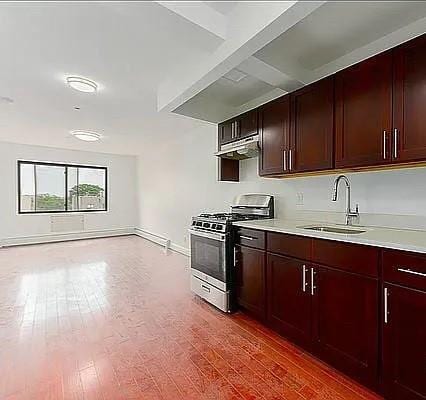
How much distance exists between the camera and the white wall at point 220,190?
215 centimetres

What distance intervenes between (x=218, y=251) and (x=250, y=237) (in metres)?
0.48

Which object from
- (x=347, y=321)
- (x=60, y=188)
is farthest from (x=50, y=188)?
(x=347, y=321)

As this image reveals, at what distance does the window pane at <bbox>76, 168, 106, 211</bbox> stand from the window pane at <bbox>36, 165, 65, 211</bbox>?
0.45 metres

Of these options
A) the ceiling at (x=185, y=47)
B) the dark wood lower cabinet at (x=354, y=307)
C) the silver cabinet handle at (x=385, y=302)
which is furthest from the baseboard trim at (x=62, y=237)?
the silver cabinet handle at (x=385, y=302)

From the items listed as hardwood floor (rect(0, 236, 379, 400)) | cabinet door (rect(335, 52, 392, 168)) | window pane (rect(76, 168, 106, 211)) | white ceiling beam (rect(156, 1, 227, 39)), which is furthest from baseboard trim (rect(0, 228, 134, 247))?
cabinet door (rect(335, 52, 392, 168))

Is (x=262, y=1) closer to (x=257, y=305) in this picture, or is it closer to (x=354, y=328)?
(x=354, y=328)

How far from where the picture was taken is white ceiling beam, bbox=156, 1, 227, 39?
1.70 metres

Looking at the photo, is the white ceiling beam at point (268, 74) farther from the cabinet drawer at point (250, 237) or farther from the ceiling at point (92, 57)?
the cabinet drawer at point (250, 237)

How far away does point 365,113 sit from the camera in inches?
78.9

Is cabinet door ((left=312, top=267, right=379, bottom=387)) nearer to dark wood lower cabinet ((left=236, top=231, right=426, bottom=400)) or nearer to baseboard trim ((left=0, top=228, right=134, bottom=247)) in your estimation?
dark wood lower cabinet ((left=236, top=231, right=426, bottom=400))

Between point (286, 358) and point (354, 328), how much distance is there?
2.00ft

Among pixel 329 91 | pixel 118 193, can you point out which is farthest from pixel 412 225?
pixel 118 193

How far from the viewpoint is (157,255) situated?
18.6 ft

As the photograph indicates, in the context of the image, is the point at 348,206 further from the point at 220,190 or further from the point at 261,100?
the point at 220,190
